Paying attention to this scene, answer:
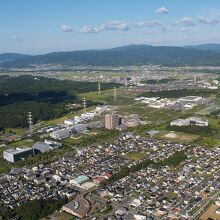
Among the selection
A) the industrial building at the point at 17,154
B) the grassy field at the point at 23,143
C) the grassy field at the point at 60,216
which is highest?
the industrial building at the point at 17,154

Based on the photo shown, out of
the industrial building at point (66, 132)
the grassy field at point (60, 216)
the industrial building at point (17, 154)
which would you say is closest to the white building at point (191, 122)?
the industrial building at point (66, 132)

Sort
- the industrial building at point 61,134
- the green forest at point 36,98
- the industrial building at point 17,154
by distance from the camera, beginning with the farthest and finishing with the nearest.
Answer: the green forest at point 36,98
the industrial building at point 61,134
the industrial building at point 17,154

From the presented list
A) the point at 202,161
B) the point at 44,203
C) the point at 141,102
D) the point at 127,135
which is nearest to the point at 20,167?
the point at 44,203

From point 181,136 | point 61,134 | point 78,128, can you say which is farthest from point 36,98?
point 181,136

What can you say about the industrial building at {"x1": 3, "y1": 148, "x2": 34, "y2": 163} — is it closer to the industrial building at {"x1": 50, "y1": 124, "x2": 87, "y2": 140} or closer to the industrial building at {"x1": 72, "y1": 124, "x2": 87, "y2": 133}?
the industrial building at {"x1": 50, "y1": 124, "x2": 87, "y2": 140}

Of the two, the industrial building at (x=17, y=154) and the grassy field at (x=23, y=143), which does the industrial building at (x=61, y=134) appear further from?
the industrial building at (x=17, y=154)

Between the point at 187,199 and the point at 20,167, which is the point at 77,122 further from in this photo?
the point at 187,199

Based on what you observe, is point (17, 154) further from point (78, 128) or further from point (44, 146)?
point (78, 128)

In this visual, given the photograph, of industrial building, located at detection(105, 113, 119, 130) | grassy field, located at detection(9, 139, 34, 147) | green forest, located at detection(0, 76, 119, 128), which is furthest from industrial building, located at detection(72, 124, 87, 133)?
green forest, located at detection(0, 76, 119, 128)

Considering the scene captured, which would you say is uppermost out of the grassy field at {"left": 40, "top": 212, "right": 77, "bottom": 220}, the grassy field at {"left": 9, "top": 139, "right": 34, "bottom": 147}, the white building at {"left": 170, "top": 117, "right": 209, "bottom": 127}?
the white building at {"left": 170, "top": 117, "right": 209, "bottom": 127}
